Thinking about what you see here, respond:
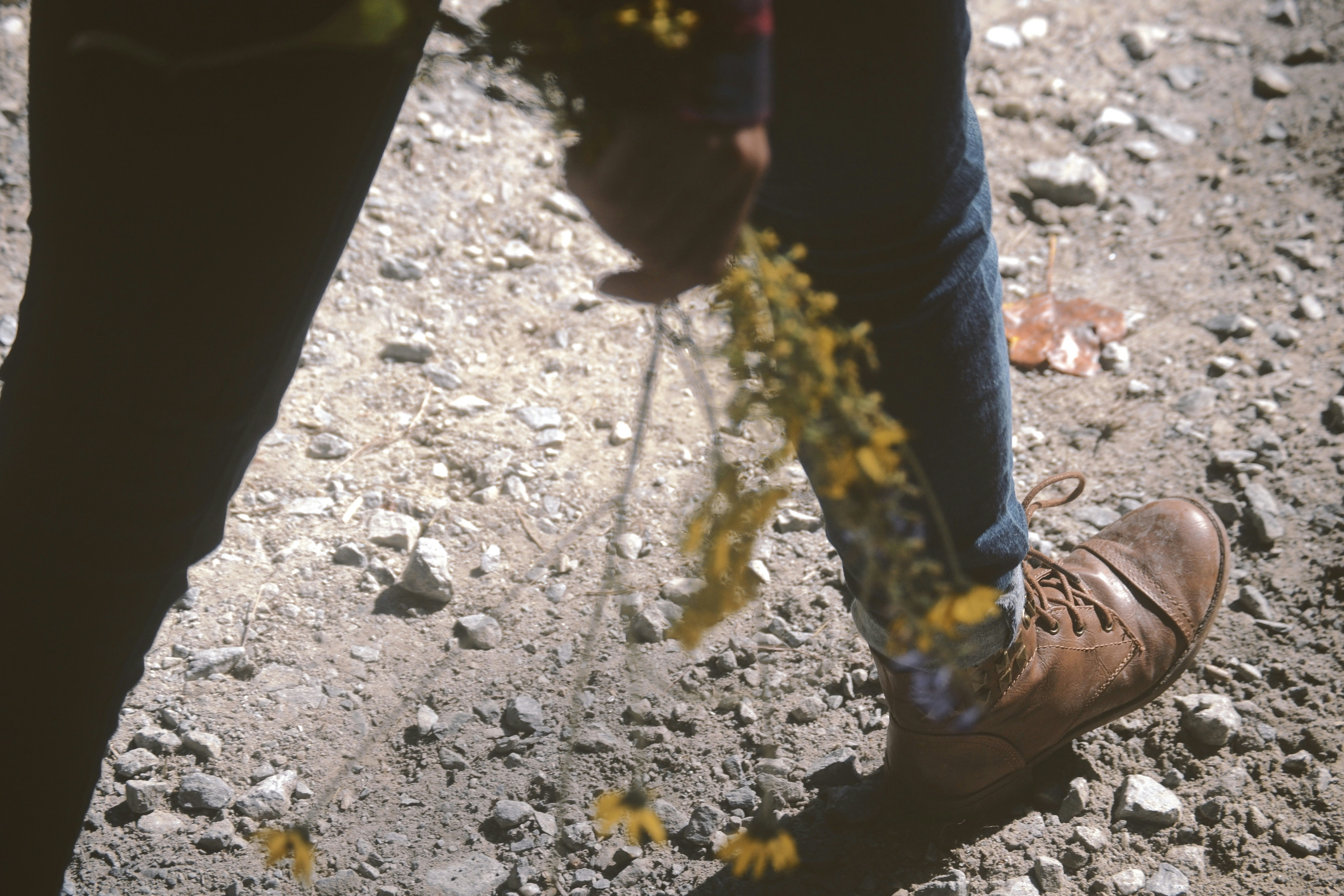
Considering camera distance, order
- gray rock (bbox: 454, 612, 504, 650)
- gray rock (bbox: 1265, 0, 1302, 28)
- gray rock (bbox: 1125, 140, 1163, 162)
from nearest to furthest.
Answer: gray rock (bbox: 454, 612, 504, 650) → gray rock (bbox: 1125, 140, 1163, 162) → gray rock (bbox: 1265, 0, 1302, 28)

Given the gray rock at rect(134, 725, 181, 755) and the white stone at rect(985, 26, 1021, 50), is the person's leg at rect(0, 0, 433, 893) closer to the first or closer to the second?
the gray rock at rect(134, 725, 181, 755)

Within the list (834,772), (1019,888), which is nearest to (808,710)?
(834,772)

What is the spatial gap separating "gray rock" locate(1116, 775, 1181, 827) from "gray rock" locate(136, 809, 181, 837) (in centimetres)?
147

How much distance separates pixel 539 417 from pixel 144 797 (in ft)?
3.42

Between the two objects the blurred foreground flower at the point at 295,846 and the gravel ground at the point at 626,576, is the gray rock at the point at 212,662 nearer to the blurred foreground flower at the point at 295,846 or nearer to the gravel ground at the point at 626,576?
the gravel ground at the point at 626,576

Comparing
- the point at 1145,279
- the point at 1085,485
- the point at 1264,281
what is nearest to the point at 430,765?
the point at 1085,485

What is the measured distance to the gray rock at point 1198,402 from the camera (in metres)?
2.11

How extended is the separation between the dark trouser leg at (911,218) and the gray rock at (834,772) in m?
0.48

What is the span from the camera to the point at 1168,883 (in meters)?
1.41

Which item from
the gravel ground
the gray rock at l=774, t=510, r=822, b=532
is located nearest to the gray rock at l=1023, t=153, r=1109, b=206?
the gravel ground

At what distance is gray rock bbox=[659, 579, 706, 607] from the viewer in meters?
1.79

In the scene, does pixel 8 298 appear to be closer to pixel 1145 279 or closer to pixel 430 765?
pixel 430 765

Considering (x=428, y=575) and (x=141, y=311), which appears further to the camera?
(x=428, y=575)

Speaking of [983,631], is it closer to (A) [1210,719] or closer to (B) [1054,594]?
(B) [1054,594]
